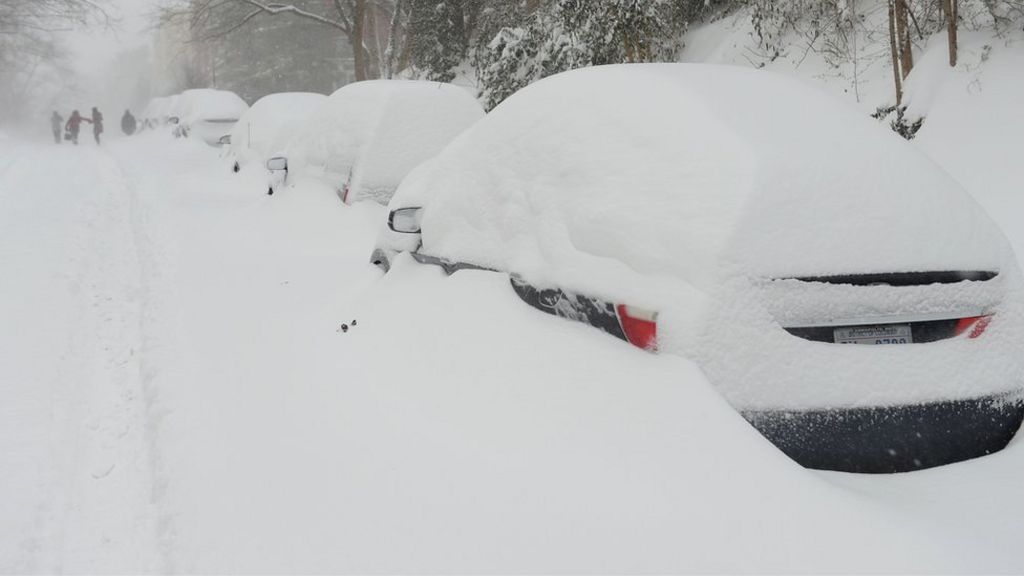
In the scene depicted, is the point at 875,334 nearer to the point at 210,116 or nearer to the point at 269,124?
the point at 269,124

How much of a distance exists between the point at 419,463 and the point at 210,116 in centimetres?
2374

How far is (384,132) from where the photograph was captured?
7559mm

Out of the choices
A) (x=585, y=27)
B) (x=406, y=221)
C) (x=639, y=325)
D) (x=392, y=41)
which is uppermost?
(x=392, y=41)

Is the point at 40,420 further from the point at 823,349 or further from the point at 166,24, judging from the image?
the point at 166,24

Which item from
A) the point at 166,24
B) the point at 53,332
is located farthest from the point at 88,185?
the point at 53,332

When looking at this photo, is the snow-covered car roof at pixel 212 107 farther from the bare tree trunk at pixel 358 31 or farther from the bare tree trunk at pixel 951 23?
the bare tree trunk at pixel 951 23

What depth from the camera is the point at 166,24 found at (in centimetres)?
1948

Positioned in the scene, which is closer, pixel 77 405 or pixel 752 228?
pixel 752 228

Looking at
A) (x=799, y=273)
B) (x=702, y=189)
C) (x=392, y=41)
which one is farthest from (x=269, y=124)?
(x=799, y=273)

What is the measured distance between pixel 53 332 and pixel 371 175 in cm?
331

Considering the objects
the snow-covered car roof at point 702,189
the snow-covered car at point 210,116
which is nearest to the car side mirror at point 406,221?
the snow-covered car roof at point 702,189

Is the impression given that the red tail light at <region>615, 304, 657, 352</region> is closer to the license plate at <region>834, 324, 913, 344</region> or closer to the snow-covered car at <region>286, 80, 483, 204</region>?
the license plate at <region>834, 324, 913, 344</region>

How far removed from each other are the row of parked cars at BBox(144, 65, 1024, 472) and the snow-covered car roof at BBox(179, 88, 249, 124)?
71.9ft

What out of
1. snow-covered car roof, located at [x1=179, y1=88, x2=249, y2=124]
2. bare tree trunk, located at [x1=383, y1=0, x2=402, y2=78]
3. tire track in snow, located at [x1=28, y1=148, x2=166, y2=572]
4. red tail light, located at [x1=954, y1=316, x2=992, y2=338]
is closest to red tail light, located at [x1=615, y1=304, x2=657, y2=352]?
red tail light, located at [x1=954, y1=316, x2=992, y2=338]
